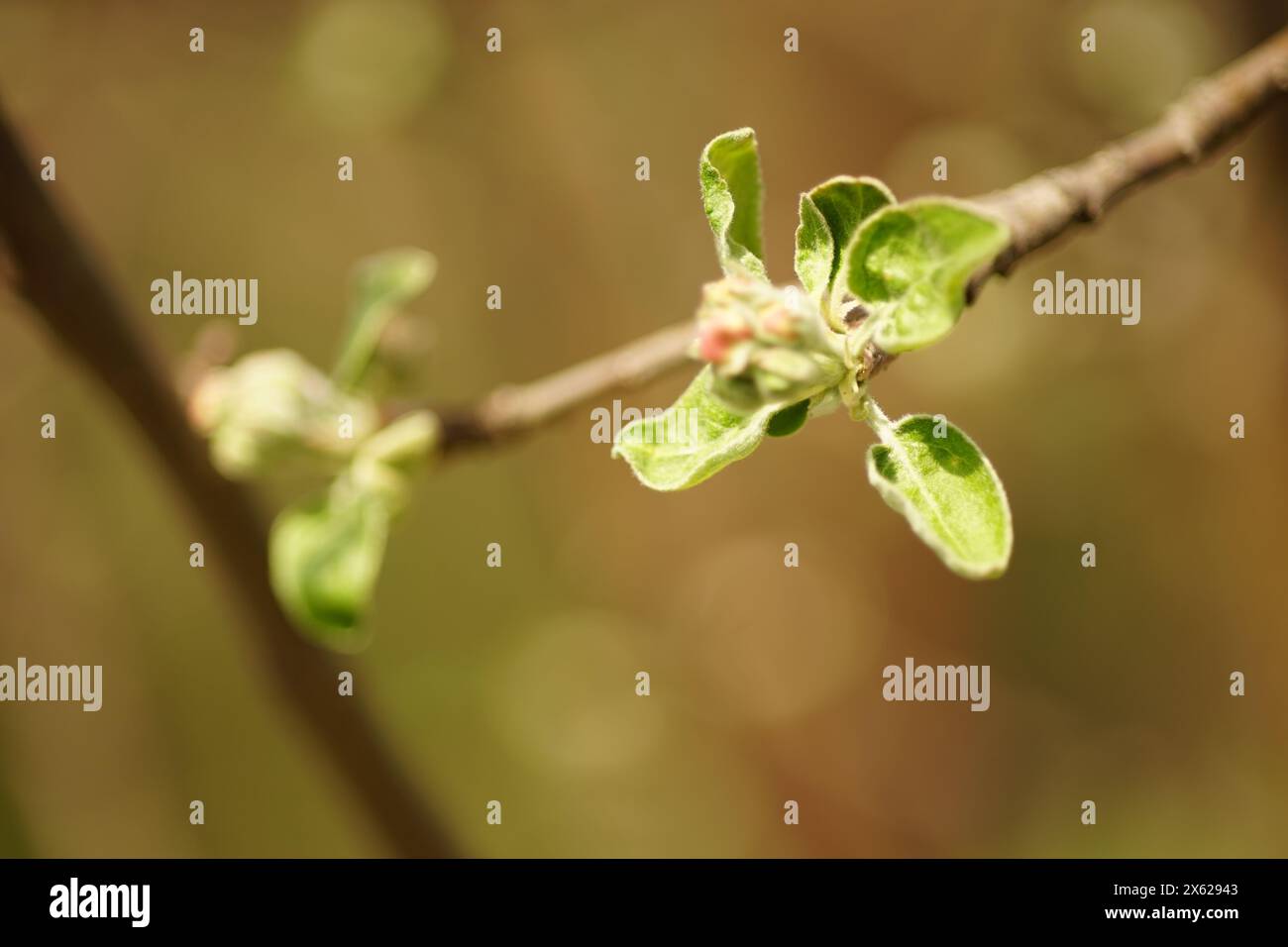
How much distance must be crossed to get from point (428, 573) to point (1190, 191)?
137 centimetres

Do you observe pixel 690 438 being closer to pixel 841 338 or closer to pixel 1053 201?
pixel 841 338

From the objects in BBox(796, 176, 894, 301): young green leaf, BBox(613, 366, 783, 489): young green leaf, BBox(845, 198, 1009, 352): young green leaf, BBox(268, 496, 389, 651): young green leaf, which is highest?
BBox(796, 176, 894, 301): young green leaf

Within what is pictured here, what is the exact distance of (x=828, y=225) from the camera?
0.48 metres

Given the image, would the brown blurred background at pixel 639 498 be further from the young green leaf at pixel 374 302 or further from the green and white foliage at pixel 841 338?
the green and white foliage at pixel 841 338

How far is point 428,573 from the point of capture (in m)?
1.82

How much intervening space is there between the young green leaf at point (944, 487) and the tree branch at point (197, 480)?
1.66 ft

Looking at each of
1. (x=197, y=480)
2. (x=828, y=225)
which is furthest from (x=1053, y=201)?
(x=197, y=480)

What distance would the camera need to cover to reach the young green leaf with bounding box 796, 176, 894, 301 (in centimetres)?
47

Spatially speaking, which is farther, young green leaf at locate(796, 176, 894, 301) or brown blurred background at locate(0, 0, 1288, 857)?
brown blurred background at locate(0, 0, 1288, 857)

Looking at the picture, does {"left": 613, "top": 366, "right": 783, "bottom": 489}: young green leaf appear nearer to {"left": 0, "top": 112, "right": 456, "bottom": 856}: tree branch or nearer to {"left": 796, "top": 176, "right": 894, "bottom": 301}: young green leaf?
{"left": 796, "top": 176, "right": 894, "bottom": 301}: young green leaf

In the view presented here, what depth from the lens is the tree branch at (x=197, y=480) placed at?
620 mm

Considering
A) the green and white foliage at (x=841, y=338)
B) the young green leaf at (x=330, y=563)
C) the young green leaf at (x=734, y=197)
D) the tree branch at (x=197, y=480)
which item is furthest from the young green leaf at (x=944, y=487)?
the tree branch at (x=197, y=480)

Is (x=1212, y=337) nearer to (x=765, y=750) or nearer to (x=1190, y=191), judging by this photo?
(x=1190, y=191)

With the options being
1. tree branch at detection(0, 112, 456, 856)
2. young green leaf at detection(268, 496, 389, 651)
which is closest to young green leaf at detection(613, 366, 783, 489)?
young green leaf at detection(268, 496, 389, 651)
